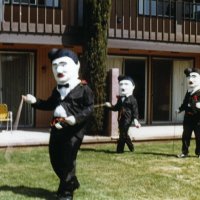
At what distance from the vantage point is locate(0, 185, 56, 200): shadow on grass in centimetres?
737

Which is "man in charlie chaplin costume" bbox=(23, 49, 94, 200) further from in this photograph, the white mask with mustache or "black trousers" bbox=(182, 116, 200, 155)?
"black trousers" bbox=(182, 116, 200, 155)

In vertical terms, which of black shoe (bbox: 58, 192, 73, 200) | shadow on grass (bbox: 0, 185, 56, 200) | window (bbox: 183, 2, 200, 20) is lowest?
shadow on grass (bbox: 0, 185, 56, 200)

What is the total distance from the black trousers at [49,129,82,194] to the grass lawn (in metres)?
0.32

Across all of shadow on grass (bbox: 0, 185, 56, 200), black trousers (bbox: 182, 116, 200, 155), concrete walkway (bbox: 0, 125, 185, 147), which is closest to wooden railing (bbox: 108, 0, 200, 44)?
concrete walkway (bbox: 0, 125, 185, 147)

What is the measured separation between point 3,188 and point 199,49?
1083 cm

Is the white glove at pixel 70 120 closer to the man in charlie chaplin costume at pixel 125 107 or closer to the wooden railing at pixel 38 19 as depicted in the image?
the man in charlie chaplin costume at pixel 125 107

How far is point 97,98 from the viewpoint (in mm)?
13758

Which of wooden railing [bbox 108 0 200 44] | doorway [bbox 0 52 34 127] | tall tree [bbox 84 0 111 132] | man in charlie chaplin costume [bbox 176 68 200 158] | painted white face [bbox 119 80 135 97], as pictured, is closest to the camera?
man in charlie chaplin costume [bbox 176 68 200 158]

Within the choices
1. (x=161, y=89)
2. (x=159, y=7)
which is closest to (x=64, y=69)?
(x=159, y=7)

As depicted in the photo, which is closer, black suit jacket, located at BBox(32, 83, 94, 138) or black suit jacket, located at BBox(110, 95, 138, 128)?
black suit jacket, located at BBox(32, 83, 94, 138)

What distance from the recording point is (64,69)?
7125mm

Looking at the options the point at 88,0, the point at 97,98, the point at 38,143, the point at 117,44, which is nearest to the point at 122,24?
the point at 117,44

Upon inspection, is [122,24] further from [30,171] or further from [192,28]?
[30,171]

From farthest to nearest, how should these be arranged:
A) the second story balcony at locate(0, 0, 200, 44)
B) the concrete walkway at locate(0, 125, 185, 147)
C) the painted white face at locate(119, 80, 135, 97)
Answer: the second story balcony at locate(0, 0, 200, 44)
the concrete walkway at locate(0, 125, 185, 147)
the painted white face at locate(119, 80, 135, 97)
